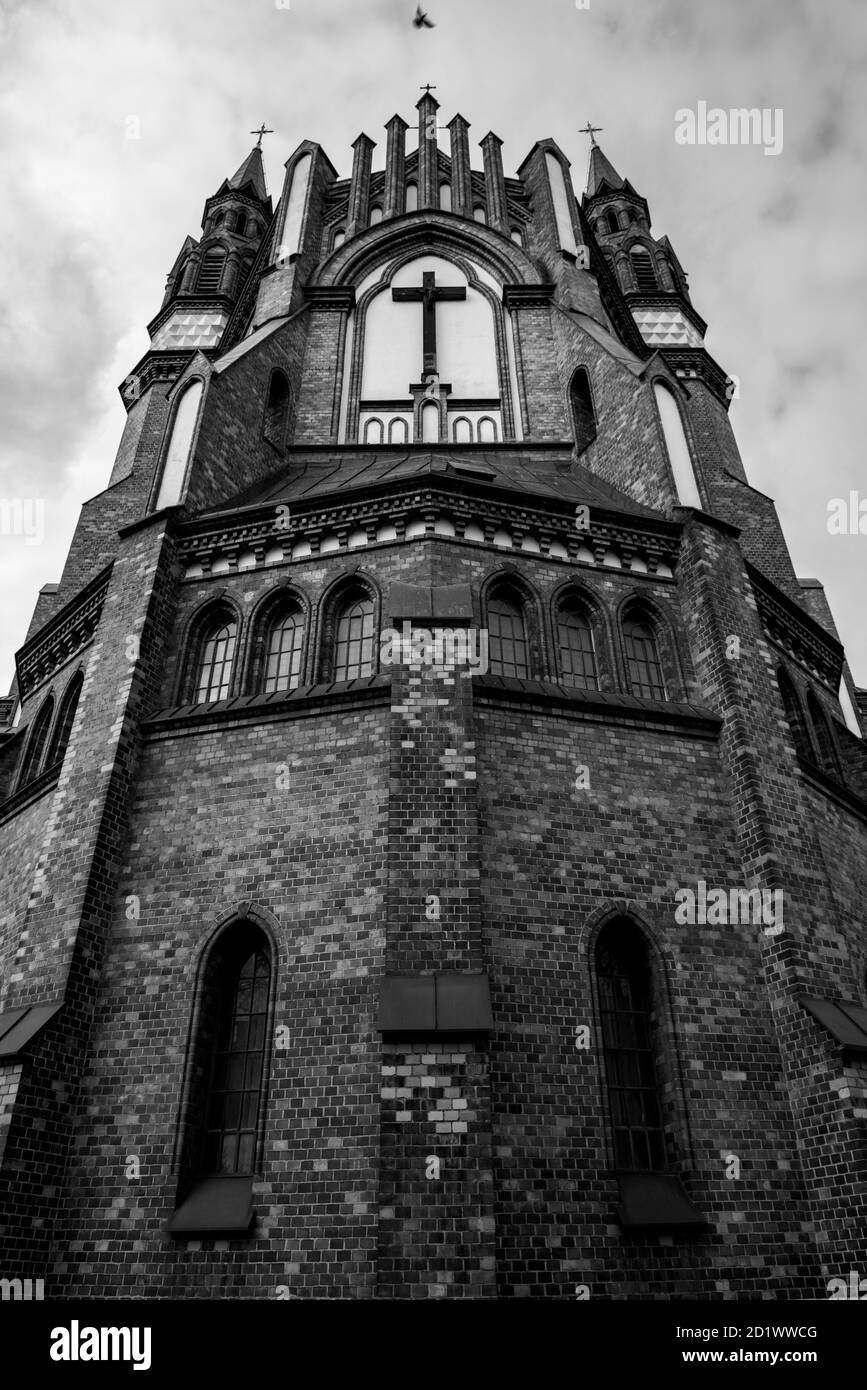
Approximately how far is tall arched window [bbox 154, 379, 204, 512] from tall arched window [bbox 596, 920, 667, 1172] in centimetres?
878

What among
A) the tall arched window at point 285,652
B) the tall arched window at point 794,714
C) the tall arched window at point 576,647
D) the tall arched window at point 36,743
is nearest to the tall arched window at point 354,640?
the tall arched window at point 285,652

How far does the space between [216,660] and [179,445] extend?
3.99 metres

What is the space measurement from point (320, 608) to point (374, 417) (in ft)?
23.5

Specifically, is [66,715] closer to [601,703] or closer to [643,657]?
[601,703]

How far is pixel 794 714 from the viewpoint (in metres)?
14.1

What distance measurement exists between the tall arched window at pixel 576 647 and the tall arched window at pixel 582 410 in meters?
5.22

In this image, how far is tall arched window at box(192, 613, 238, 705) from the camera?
12188mm

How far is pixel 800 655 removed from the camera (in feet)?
49.5

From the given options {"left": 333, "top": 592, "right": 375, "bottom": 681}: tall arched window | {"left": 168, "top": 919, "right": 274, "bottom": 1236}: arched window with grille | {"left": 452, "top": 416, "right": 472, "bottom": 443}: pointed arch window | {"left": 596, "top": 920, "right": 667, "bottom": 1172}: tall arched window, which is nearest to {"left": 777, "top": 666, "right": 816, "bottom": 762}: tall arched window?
{"left": 596, "top": 920, "right": 667, "bottom": 1172}: tall arched window

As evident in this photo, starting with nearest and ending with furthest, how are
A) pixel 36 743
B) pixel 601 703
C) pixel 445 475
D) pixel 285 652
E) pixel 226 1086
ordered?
1. pixel 226 1086
2. pixel 601 703
3. pixel 285 652
4. pixel 445 475
5. pixel 36 743

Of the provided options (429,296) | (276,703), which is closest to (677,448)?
(276,703)

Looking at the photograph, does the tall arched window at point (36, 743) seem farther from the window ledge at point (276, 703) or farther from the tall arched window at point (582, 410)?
the tall arched window at point (582, 410)

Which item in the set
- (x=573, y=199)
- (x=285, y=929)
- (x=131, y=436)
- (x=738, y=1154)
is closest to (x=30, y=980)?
(x=285, y=929)
